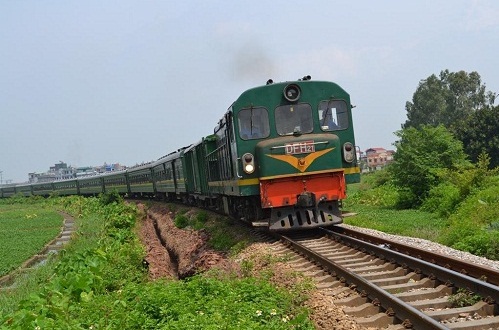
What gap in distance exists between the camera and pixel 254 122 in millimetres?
13219

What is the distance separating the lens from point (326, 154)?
42.0 ft

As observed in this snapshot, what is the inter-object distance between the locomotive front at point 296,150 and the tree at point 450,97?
66.3 m

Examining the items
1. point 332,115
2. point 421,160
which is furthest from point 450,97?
point 332,115

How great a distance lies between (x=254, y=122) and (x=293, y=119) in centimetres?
91

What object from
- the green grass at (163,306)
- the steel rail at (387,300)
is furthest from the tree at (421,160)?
the green grass at (163,306)

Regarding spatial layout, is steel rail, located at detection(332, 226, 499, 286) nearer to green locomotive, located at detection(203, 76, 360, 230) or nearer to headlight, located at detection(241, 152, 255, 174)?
green locomotive, located at detection(203, 76, 360, 230)

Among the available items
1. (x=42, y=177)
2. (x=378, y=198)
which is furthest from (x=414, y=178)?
(x=42, y=177)

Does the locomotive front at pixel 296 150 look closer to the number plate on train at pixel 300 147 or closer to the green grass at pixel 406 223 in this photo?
the number plate on train at pixel 300 147

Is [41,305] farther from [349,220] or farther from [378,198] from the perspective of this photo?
[378,198]

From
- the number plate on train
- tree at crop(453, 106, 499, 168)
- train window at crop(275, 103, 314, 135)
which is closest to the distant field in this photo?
train window at crop(275, 103, 314, 135)

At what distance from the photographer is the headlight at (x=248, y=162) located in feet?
42.2

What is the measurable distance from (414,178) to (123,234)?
11.2 meters

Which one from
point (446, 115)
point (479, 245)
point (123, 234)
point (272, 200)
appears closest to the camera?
point (479, 245)

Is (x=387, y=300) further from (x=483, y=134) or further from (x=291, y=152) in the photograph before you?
(x=483, y=134)
